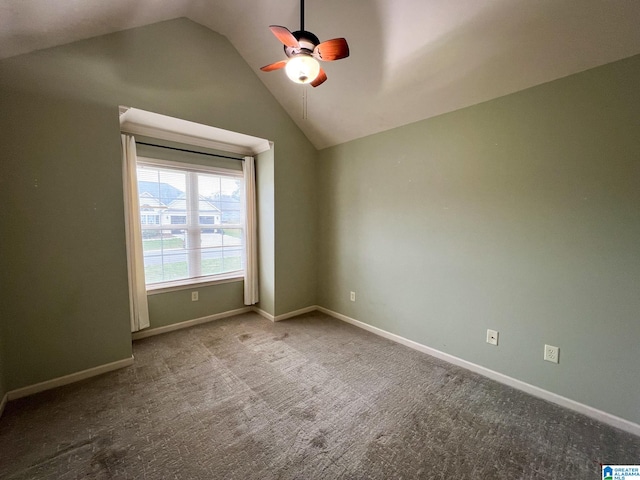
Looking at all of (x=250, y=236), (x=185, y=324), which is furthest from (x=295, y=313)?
(x=185, y=324)

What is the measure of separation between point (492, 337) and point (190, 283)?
3293mm

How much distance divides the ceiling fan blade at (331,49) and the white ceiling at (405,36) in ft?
2.35

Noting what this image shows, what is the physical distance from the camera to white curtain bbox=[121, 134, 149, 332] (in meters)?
2.68

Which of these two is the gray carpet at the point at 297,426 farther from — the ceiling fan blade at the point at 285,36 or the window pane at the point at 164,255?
the ceiling fan blade at the point at 285,36

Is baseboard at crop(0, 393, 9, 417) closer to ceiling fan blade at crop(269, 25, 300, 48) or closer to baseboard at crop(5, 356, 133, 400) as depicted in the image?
baseboard at crop(5, 356, 133, 400)

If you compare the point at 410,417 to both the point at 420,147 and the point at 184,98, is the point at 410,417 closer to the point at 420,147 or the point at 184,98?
the point at 420,147

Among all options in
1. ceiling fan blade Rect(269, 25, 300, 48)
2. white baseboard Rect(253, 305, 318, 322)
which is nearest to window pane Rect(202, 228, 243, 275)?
white baseboard Rect(253, 305, 318, 322)

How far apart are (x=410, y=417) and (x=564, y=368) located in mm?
1219

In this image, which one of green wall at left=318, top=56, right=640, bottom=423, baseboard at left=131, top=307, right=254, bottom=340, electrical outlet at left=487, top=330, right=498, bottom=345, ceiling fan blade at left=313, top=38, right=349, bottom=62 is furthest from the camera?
baseboard at left=131, top=307, right=254, bottom=340

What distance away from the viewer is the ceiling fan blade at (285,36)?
58.9 inches

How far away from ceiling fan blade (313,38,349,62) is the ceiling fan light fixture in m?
0.07

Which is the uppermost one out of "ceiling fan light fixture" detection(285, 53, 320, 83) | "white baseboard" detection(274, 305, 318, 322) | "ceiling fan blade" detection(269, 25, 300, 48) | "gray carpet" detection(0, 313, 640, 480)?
"ceiling fan blade" detection(269, 25, 300, 48)

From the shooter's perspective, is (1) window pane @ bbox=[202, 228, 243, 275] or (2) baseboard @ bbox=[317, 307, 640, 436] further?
(1) window pane @ bbox=[202, 228, 243, 275]

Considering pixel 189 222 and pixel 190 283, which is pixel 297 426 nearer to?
pixel 190 283
